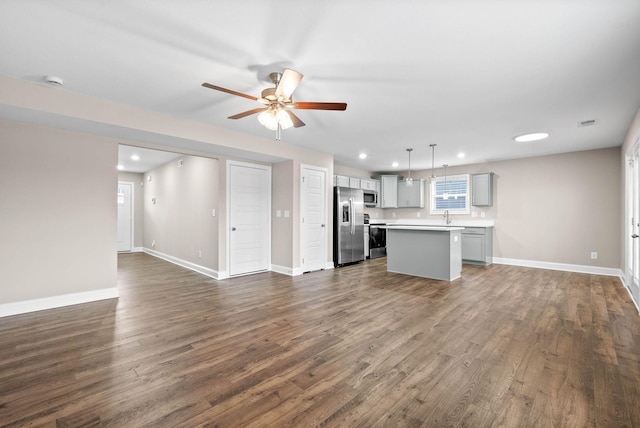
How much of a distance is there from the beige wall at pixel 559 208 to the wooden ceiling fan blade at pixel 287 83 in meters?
6.09

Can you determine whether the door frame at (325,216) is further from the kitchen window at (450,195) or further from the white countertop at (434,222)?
the kitchen window at (450,195)

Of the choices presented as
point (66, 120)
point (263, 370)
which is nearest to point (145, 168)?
point (66, 120)

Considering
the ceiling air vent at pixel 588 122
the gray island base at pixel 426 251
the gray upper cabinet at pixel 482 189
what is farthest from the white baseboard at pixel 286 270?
the ceiling air vent at pixel 588 122

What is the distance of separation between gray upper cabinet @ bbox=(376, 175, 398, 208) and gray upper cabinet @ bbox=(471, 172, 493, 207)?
2009 millimetres

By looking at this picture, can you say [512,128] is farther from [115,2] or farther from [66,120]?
[66,120]

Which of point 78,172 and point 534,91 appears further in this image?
point 78,172

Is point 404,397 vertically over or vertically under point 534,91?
under

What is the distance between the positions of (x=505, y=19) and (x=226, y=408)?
301 cm

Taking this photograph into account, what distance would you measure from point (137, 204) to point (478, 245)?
9.20 meters

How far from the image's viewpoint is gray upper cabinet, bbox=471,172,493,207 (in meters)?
6.68

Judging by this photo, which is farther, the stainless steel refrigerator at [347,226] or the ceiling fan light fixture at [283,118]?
the stainless steel refrigerator at [347,226]

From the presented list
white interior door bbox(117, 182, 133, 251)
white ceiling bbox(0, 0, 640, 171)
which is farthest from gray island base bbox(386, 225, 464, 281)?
white interior door bbox(117, 182, 133, 251)

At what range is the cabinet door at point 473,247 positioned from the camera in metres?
6.39

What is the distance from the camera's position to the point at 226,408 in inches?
67.6
